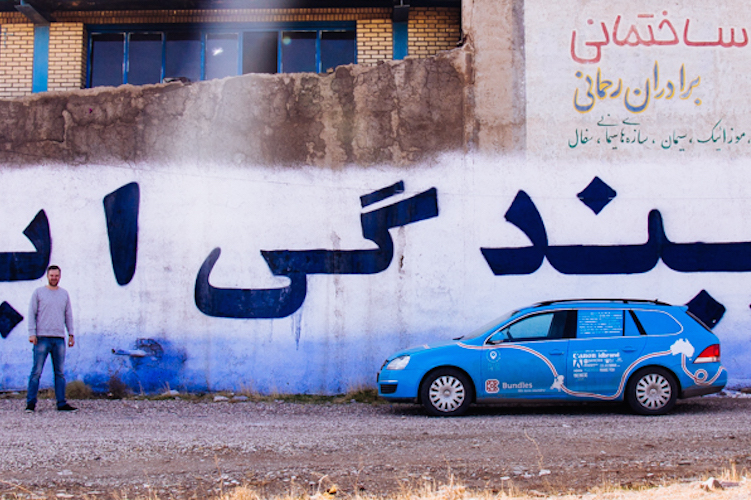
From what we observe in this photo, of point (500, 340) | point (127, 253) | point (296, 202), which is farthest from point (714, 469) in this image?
point (127, 253)

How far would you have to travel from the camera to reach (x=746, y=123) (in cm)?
1077

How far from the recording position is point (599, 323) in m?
8.38

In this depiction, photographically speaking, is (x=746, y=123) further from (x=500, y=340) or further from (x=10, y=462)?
(x=10, y=462)

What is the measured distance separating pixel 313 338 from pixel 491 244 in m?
3.09

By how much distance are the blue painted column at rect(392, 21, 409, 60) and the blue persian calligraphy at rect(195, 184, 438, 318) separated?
132 inches

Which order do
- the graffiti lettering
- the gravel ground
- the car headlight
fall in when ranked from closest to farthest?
the gravel ground, the car headlight, the graffiti lettering

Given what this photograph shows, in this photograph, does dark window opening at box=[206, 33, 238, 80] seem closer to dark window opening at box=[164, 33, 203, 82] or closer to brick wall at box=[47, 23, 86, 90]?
dark window opening at box=[164, 33, 203, 82]

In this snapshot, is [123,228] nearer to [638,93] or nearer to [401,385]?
[401,385]

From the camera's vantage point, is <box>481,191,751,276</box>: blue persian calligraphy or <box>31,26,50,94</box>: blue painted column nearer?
<box>481,191,751,276</box>: blue persian calligraphy

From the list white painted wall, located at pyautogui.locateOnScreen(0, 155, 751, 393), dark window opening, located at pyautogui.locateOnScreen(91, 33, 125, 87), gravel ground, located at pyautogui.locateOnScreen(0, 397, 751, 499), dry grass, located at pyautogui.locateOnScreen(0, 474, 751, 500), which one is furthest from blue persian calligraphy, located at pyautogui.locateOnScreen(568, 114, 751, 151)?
dark window opening, located at pyautogui.locateOnScreen(91, 33, 125, 87)

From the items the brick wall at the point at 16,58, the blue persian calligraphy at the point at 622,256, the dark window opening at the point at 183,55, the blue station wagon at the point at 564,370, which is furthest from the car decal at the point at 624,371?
the brick wall at the point at 16,58

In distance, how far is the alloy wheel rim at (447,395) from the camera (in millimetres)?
8164

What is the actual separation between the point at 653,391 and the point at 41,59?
38.4 ft

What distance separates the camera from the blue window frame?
12812mm
